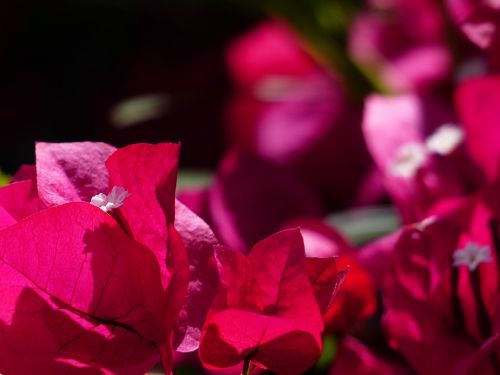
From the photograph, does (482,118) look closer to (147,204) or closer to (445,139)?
(445,139)

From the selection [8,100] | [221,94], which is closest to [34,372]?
[221,94]

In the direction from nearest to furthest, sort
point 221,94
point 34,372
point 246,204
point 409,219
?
point 34,372, point 409,219, point 246,204, point 221,94

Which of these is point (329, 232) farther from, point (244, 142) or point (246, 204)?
point (244, 142)

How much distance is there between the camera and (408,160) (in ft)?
1.87

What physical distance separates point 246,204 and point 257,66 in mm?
447

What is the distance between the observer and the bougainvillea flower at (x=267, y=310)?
376 mm

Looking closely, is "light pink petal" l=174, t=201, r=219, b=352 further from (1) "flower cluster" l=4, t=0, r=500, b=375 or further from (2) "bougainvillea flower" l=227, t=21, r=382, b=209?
(2) "bougainvillea flower" l=227, t=21, r=382, b=209

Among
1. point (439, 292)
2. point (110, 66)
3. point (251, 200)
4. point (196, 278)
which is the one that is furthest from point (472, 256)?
point (110, 66)

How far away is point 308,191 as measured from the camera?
0.71 metres

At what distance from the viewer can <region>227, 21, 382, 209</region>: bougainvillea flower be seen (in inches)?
36.6

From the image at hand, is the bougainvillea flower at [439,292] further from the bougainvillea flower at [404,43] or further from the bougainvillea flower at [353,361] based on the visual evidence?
the bougainvillea flower at [404,43]

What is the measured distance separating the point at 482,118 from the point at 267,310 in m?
0.23

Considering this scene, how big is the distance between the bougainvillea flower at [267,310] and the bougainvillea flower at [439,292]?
8 cm

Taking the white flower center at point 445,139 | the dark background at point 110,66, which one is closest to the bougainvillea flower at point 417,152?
the white flower center at point 445,139
